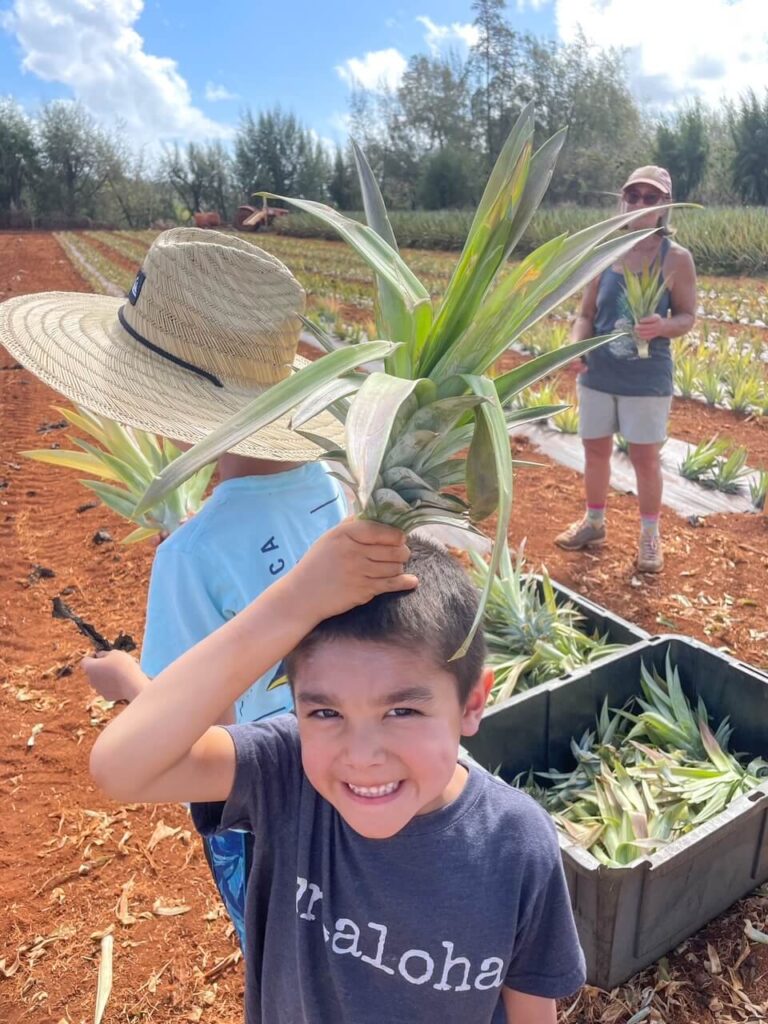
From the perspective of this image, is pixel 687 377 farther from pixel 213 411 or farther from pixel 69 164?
pixel 69 164

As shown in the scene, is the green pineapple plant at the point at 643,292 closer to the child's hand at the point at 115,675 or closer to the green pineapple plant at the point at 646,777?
the green pineapple plant at the point at 646,777

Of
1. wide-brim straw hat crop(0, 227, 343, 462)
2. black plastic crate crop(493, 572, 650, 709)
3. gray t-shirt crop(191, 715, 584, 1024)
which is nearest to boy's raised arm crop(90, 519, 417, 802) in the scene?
gray t-shirt crop(191, 715, 584, 1024)

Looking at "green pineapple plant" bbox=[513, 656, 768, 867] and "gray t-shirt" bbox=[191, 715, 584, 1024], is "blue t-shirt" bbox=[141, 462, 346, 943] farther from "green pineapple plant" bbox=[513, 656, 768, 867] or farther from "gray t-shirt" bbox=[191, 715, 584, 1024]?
"green pineapple plant" bbox=[513, 656, 768, 867]

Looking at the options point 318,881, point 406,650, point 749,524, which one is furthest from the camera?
point 749,524

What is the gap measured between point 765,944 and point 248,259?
7.56 feet

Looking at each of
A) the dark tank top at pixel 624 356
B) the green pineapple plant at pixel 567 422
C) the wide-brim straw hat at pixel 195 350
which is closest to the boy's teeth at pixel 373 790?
the wide-brim straw hat at pixel 195 350

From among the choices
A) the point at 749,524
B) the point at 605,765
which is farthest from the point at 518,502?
the point at 605,765

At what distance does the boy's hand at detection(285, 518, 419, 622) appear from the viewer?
968 millimetres

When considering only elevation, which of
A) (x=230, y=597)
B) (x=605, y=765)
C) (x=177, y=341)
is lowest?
(x=605, y=765)

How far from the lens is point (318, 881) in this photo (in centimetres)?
122

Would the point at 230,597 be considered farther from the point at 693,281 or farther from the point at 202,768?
the point at 693,281

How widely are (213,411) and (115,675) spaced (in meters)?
0.53

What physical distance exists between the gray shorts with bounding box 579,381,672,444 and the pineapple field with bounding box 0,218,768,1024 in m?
0.79

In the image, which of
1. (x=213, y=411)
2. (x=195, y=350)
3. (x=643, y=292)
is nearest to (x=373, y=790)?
(x=213, y=411)
